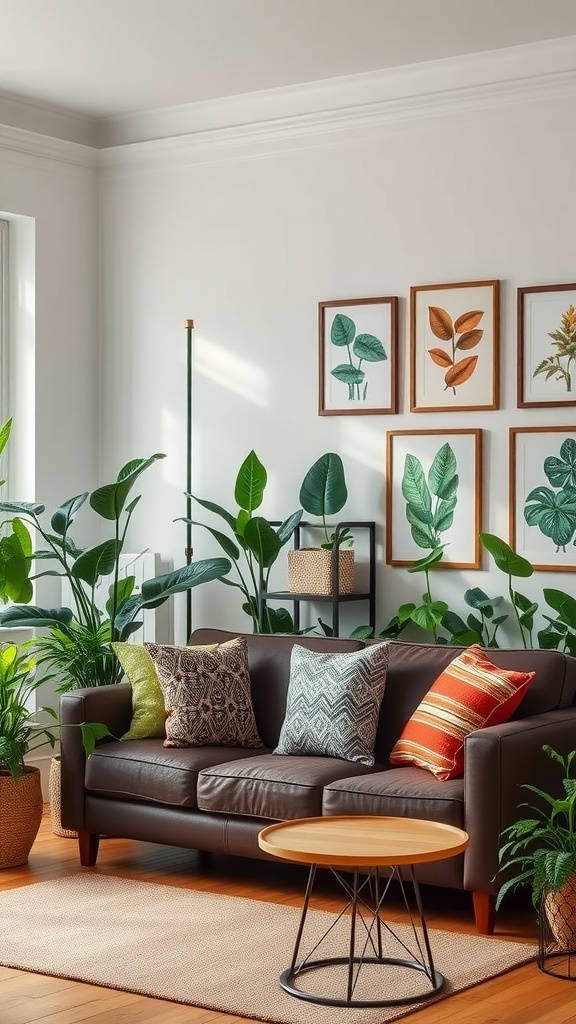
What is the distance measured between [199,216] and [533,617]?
247cm

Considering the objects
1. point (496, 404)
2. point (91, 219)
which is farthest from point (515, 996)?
point (91, 219)

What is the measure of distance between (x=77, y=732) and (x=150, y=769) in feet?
1.33

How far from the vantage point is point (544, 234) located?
5449 mm

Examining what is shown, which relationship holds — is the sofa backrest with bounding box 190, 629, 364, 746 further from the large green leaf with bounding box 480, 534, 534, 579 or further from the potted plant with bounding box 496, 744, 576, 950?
the potted plant with bounding box 496, 744, 576, 950

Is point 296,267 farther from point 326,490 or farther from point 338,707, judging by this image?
point 338,707

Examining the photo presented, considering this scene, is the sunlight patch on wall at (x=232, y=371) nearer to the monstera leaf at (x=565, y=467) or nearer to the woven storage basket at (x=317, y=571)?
the woven storage basket at (x=317, y=571)

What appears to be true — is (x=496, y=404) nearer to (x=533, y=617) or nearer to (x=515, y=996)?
(x=533, y=617)

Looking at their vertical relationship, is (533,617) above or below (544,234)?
below

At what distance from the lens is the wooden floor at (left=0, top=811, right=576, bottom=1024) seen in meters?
3.56

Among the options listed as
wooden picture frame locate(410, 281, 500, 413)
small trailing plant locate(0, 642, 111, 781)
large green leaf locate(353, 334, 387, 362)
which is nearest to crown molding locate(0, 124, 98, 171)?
large green leaf locate(353, 334, 387, 362)

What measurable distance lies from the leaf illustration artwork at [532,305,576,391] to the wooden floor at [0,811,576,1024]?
201 cm

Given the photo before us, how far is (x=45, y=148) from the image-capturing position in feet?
21.3

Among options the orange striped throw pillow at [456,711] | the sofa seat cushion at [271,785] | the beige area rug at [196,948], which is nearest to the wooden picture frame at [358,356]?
the orange striped throw pillow at [456,711]

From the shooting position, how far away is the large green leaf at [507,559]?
5309mm
